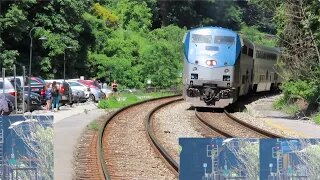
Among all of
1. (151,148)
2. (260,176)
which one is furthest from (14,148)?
(151,148)

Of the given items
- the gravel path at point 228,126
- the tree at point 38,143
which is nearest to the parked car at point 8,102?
the gravel path at point 228,126

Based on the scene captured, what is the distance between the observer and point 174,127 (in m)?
23.0

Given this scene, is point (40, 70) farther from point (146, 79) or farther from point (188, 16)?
point (188, 16)

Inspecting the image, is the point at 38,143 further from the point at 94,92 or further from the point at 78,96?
the point at 94,92

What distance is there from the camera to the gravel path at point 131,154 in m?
12.8

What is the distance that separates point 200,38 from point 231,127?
7.54 m

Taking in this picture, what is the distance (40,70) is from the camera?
58.6 meters

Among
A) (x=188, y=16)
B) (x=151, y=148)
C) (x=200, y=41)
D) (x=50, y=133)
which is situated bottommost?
(x=151, y=148)

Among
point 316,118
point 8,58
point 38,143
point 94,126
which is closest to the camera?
point 38,143

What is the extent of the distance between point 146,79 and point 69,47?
11172 mm

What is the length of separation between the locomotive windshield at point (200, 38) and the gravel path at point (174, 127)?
126 inches

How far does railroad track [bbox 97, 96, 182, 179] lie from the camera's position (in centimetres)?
1278

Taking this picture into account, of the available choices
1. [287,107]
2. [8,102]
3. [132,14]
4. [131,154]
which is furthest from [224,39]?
[132,14]

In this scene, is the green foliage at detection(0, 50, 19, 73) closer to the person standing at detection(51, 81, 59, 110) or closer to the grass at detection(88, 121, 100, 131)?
the person standing at detection(51, 81, 59, 110)
